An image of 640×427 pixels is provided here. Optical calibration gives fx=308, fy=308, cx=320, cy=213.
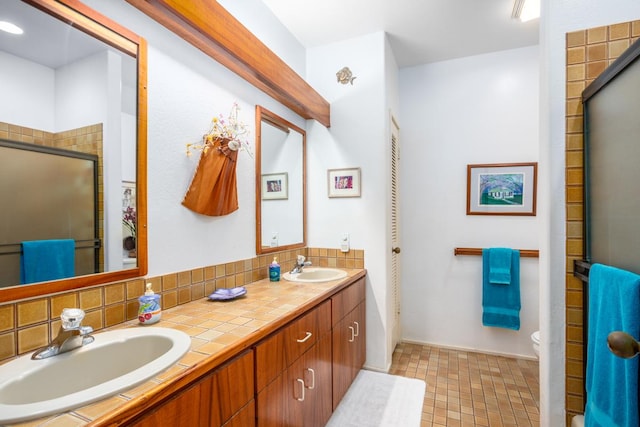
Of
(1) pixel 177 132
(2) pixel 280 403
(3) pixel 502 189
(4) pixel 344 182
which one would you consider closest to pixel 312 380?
(2) pixel 280 403

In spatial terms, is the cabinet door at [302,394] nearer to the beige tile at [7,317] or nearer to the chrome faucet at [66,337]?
the chrome faucet at [66,337]

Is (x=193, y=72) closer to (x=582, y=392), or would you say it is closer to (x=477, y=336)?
(x=582, y=392)

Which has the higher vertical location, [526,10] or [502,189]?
[526,10]

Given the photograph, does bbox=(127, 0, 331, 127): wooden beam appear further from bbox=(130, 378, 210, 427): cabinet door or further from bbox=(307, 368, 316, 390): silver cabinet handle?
bbox=(307, 368, 316, 390): silver cabinet handle

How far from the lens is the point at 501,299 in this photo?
2.72 metres

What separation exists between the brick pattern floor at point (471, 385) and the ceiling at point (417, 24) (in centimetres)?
278

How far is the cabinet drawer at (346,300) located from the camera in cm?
191

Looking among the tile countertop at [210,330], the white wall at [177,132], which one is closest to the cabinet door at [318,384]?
the tile countertop at [210,330]

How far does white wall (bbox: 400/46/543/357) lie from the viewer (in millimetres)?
2754

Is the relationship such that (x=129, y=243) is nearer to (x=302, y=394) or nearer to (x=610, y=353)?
(x=302, y=394)

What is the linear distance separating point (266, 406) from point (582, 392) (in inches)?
49.3

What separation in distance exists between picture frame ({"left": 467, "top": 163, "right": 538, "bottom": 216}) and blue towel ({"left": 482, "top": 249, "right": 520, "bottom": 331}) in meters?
0.39

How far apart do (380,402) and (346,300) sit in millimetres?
725

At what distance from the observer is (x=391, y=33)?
2555 mm
